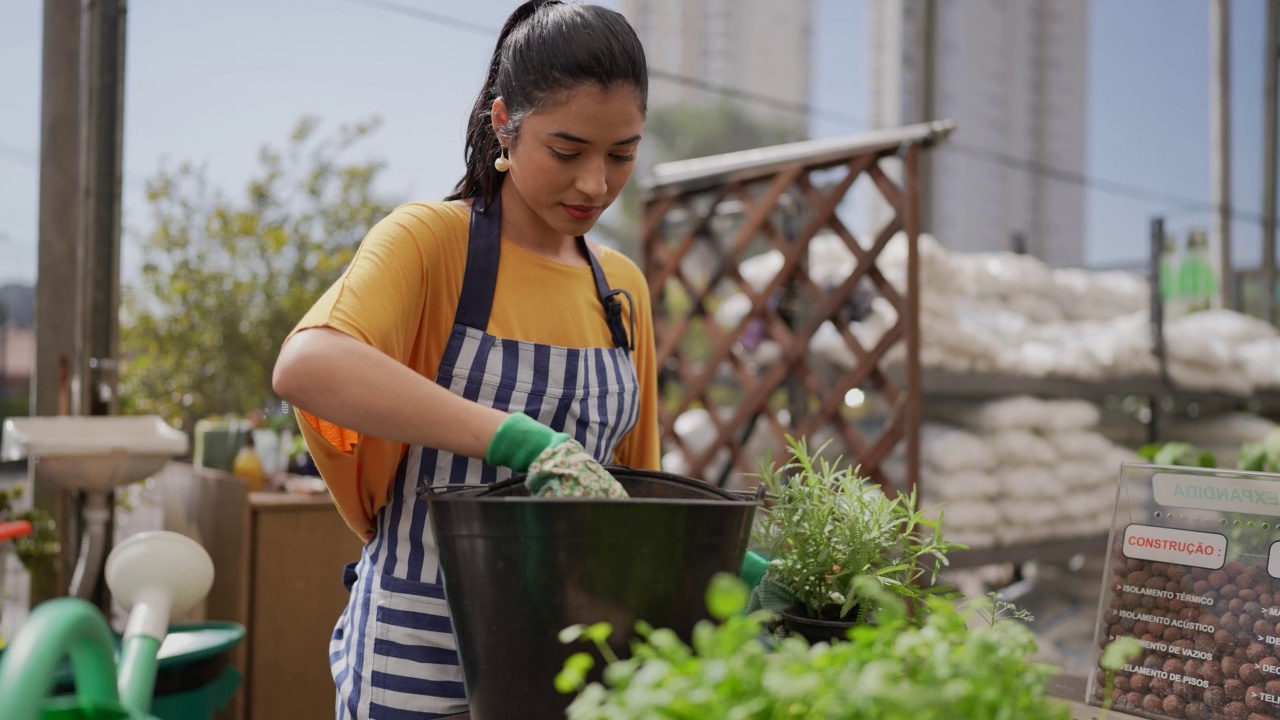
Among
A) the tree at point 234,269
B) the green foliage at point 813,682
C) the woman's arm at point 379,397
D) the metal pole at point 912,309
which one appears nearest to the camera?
the green foliage at point 813,682

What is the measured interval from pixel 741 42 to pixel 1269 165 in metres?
3.46

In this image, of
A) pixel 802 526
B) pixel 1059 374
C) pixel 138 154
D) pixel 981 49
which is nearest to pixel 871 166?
pixel 1059 374

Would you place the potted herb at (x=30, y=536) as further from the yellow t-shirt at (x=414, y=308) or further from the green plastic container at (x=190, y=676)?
the yellow t-shirt at (x=414, y=308)

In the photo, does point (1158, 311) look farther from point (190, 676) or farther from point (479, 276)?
point (479, 276)

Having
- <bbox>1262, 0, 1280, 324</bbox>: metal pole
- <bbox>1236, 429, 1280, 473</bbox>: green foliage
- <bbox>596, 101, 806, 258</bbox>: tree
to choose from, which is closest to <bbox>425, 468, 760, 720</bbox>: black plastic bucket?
<bbox>1236, 429, 1280, 473</bbox>: green foliage

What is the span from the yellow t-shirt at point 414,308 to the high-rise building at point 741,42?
4.26 m

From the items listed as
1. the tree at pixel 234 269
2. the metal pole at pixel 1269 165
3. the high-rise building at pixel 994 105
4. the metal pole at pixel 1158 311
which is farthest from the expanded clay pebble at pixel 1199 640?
the metal pole at pixel 1269 165

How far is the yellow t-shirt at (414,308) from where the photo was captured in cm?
94

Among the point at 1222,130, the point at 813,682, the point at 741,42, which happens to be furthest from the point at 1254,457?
the point at 1222,130

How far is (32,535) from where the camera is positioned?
2932 mm

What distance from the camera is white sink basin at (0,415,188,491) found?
9.12ft

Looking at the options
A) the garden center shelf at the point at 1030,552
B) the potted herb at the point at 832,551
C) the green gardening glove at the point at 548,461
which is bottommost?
the garden center shelf at the point at 1030,552

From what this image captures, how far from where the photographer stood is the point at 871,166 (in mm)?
3328

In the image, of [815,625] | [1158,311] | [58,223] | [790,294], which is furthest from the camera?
[1158,311]
